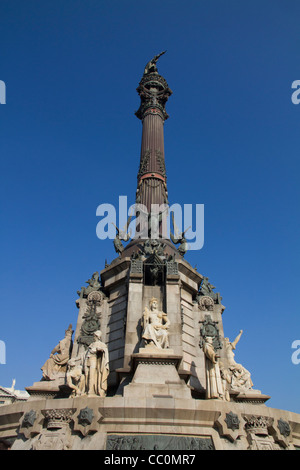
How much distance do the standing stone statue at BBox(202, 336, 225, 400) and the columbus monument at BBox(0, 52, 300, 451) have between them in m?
0.04

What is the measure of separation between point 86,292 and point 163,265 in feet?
16.4

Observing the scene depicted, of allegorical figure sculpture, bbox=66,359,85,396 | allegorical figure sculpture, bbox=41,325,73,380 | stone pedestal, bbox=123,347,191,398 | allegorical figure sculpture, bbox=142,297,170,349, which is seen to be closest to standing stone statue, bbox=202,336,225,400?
stone pedestal, bbox=123,347,191,398

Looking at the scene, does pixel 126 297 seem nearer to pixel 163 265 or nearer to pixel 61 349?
pixel 163 265

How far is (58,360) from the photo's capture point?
17.2 meters

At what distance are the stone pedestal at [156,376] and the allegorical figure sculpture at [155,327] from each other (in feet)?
1.45

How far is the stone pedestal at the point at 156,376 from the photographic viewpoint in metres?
12.2

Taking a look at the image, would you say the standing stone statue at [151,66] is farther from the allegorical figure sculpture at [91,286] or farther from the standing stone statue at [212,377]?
the standing stone statue at [212,377]

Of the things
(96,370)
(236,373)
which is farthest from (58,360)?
(236,373)

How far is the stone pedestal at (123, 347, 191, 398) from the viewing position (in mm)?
12203

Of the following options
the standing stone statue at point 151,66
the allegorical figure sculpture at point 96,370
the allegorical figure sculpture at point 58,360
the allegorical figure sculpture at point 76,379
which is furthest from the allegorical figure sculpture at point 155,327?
the standing stone statue at point 151,66

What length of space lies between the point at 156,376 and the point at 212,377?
2.33m

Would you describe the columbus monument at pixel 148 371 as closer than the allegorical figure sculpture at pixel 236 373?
Yes

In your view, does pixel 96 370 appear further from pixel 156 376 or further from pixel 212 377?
pixel 212 377
